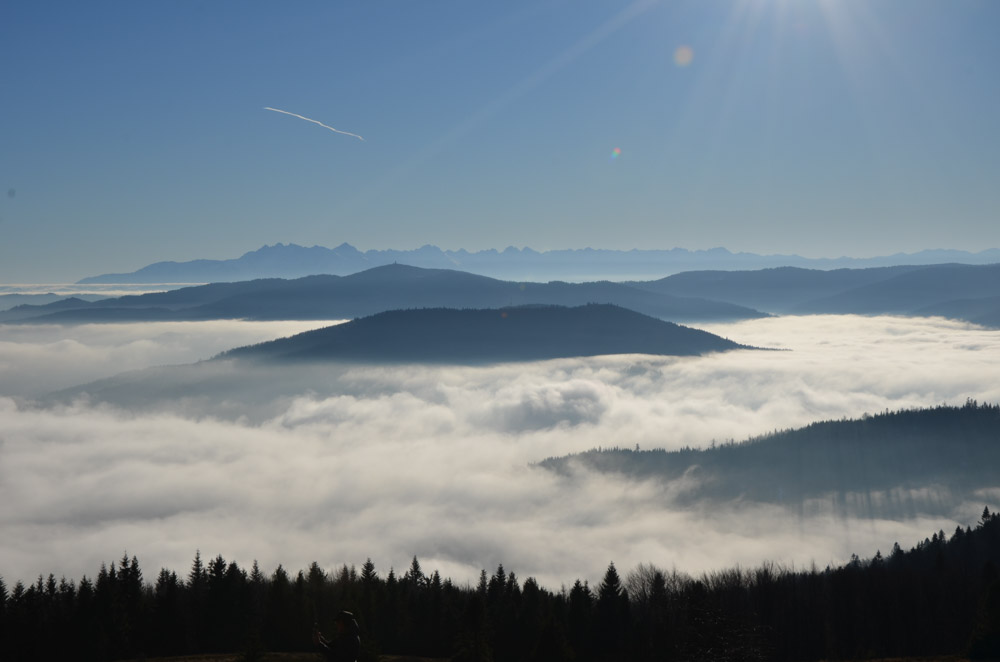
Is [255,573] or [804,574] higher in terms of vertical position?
[255,573]

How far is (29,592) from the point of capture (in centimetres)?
8950

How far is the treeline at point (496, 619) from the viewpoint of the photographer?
203ft

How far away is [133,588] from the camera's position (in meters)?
95.7

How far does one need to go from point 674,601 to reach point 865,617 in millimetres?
38938

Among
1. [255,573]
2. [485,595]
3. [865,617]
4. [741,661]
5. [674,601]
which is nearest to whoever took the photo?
[741,661]

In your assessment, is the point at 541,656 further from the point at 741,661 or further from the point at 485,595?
the point at 485,595

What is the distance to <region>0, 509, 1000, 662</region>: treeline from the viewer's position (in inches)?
2437

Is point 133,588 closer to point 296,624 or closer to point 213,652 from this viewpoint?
point 213,652

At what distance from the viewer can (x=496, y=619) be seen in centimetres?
9594

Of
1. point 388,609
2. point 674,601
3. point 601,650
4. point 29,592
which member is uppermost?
point 29,592

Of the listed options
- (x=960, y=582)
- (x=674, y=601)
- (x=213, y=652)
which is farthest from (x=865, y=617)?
(x=213, y=652)

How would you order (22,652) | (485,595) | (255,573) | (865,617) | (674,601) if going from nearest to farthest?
Result: (22,652) → (485,595) → (255,573) → (865,617) → (674,601)

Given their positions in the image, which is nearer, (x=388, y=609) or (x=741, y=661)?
(x=741, y=661)

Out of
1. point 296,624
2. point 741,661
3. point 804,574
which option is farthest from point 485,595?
point 804,574
